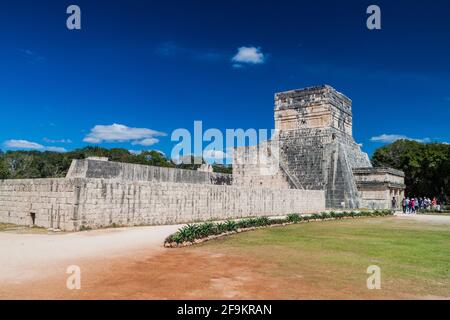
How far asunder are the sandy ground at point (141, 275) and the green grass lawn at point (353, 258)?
0.61ft

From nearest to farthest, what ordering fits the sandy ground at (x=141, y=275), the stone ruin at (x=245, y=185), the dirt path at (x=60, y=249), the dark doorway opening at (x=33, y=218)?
the sandy ground at (x=141, y=275)
the dirt path at (x=60, y=249)
the stone ruin at (x=245, y=185)
the dark doorway opening at (x=33, y=218)

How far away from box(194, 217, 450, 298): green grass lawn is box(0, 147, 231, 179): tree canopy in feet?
80.4

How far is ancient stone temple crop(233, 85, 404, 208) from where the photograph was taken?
2620cm

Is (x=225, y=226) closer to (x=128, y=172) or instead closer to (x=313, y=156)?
(x=128, y=172)

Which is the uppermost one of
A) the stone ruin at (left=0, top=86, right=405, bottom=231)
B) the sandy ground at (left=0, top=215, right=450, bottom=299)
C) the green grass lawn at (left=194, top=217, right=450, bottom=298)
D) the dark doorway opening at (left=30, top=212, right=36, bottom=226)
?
the stone ruin at (left=0, top=86, right=405, bottom=231)

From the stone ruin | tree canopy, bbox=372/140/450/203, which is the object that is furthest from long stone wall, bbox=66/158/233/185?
tree canopy, bbox=372/140/450/203

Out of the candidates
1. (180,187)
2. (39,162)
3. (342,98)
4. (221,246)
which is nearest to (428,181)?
(342,98)

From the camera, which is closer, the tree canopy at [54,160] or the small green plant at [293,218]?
the small green plant at [293,218]

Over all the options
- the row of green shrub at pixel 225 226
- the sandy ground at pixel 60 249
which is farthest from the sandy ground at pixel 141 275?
the row of green shrub at pixel 225 226

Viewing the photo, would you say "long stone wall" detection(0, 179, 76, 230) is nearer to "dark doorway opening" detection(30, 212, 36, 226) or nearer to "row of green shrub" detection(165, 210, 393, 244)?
"dark doorway opening" detection(30, 212, 36, 226)

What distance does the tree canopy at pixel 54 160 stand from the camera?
41.2m

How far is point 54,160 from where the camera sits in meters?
53.5

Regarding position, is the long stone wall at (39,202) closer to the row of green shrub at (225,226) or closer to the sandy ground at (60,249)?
the sandy ground at (60,249)
